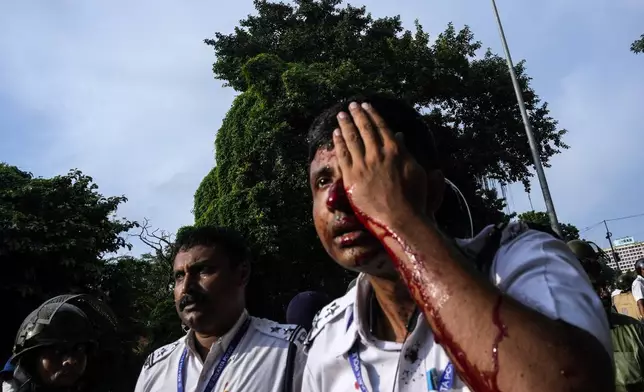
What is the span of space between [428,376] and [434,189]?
0.56m

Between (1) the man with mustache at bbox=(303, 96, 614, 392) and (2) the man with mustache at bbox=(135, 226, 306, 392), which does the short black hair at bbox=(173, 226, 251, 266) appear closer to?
(2) the man with mustache at bbox=(135, 226, 306, 392)

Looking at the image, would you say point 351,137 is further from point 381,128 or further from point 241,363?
point 241,363

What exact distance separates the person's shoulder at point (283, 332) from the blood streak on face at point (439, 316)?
211 cm

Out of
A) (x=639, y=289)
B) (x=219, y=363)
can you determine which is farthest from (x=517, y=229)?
(x=639, y=289)

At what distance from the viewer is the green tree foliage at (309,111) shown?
693 inches

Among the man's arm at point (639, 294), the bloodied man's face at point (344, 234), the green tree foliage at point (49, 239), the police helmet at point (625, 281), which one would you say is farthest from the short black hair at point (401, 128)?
the green tree foliage at point (49, 239)

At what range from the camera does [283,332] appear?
124 inches

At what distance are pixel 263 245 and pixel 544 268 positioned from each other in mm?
15797

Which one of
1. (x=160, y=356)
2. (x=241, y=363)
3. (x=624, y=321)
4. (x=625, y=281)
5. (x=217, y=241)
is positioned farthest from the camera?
(x=625, y=281)

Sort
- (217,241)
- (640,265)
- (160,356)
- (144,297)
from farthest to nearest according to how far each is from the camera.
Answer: (144,297), (640,265), (217,241), (160,356)

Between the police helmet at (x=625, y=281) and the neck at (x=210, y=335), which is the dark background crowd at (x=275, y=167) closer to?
the police helmet at (x=625, y=281)

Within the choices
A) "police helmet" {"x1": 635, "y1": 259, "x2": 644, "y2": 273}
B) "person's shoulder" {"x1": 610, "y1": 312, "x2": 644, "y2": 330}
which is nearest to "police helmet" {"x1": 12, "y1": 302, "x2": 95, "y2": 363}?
"person's shoulder" {"x1": 610, "y1": 312, "x2": 644, "y2": 330}

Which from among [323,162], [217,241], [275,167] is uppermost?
[275,167]

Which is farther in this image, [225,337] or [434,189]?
[225,337]
